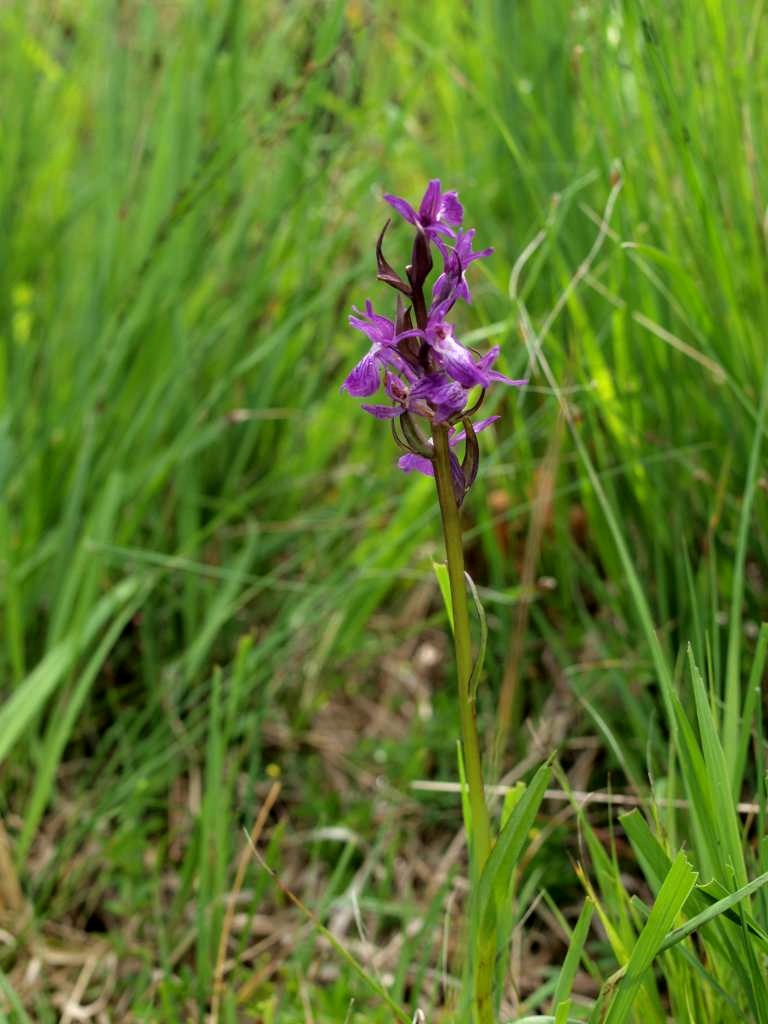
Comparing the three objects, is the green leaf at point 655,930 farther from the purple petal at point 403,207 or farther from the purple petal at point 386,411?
the purple petal at point 403,207

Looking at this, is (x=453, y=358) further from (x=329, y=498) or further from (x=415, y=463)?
(x=329, y=498)

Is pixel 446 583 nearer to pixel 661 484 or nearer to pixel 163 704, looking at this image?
pixel 661 484

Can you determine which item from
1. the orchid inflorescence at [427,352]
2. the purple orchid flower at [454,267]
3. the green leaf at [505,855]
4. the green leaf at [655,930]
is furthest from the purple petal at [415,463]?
the green leaf at [655,930]

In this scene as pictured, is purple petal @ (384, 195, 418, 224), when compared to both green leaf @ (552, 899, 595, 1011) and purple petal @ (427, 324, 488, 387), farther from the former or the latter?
green leaf @ (552, 899, 595, 1011)

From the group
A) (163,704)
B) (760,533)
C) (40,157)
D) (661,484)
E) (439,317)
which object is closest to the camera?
(439,317)

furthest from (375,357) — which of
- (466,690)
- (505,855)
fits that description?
(505,855)

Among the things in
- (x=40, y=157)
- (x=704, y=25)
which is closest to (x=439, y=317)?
(x=704, y=25)

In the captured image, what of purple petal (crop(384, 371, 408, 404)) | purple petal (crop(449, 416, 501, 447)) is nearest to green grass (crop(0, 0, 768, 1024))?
purple petal (crop(449, 416, 501, 447))
